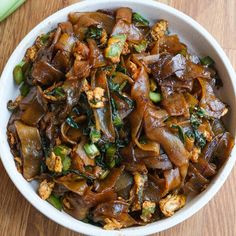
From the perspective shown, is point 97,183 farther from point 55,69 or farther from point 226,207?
point 226,207

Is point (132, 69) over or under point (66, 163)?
over

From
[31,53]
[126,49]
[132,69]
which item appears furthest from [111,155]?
[31,53]

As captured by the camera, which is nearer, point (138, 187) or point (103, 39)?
point (138, 187)

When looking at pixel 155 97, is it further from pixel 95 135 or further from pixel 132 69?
pixel 95 135

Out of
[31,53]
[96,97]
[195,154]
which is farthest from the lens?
[31,53]

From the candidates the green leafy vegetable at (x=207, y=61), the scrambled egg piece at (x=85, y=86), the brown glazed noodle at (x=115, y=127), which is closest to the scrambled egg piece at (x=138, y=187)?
the brown glazed noodle at (x=115, y=127)

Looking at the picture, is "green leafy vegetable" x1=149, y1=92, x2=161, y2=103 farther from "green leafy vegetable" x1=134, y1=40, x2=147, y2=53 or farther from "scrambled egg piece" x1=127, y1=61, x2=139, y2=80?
"green leafy vegetable" x1=134, y1=40, x2=147, y2=53

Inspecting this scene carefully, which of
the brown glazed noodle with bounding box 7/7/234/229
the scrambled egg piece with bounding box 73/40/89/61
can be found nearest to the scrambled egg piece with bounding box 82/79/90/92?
the brown glazed noodle with bounding box 7/7/234/229
